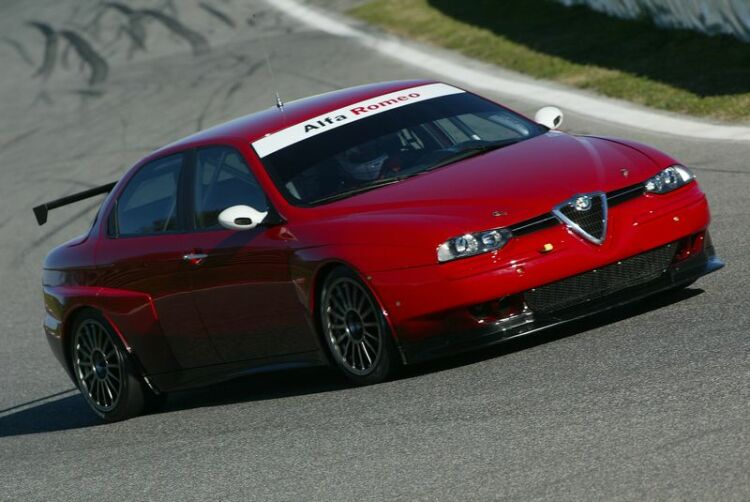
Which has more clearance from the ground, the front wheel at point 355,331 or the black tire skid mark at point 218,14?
the front wheel at point 355,331

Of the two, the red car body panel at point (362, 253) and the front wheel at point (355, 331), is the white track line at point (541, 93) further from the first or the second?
the front wheel at point (355, 331)

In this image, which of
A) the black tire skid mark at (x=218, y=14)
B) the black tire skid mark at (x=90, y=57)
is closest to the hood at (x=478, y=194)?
the black tire skid mark at (x=90, y=57)

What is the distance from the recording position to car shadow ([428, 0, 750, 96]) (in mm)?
16984

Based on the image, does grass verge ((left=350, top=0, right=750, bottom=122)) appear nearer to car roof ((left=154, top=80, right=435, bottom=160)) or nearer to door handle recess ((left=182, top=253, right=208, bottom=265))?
car roof ((left=154, top=80, right=435, bottom=160))

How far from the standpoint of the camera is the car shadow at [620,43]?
17.0 m

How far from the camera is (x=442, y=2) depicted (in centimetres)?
2941

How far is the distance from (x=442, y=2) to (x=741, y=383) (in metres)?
23.9

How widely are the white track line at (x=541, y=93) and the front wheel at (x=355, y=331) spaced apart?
22.4 ft

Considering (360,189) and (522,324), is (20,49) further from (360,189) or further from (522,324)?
(522,324)

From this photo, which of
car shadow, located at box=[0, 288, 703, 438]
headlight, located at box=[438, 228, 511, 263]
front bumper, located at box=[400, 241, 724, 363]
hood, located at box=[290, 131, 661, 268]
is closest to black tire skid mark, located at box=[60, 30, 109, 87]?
car shadow, located at box=[0, 288, 703, 438]

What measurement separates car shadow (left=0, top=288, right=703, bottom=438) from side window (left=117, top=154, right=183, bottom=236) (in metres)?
1.12

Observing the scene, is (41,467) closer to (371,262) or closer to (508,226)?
(371,262)

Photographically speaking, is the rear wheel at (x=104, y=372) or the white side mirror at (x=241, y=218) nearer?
the white side mirror at (x=241, y=218)

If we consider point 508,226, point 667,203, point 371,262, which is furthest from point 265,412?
point 667,203
